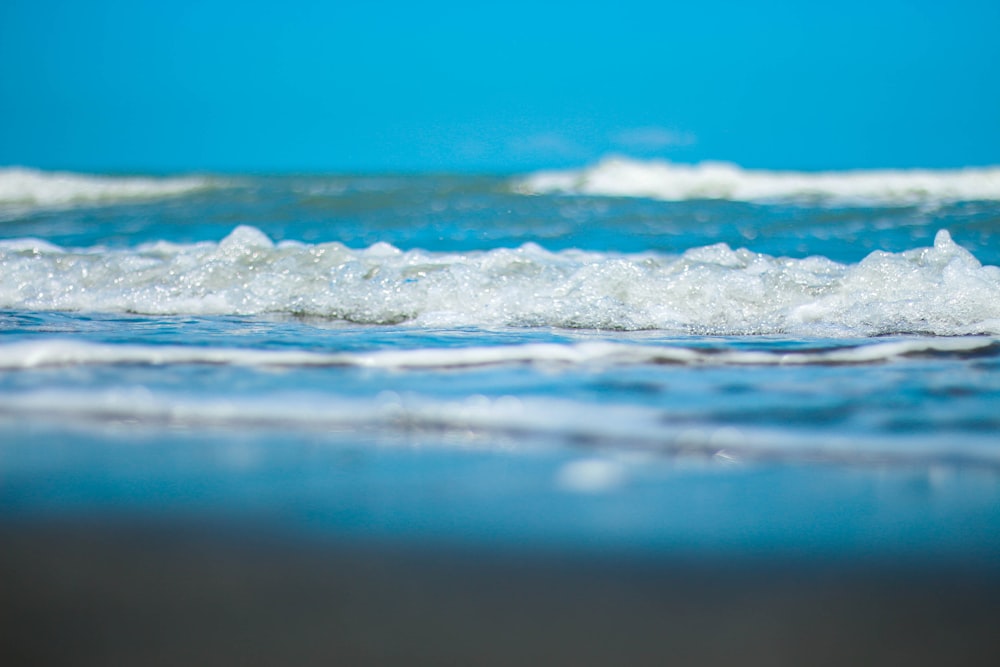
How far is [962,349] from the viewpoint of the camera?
206 centimetres

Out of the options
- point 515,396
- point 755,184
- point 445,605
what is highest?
point 755,184

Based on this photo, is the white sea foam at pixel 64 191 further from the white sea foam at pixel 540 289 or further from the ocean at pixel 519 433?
the ocean at pixel 519 433

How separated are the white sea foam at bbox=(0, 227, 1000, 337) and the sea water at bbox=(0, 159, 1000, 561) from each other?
11 mm

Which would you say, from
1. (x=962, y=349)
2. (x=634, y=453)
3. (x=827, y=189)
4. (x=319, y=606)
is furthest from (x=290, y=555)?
(x=827, y=189)

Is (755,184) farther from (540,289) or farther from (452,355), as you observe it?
(452,355)

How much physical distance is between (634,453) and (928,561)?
1.40ft

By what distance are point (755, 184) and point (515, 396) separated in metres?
8.32

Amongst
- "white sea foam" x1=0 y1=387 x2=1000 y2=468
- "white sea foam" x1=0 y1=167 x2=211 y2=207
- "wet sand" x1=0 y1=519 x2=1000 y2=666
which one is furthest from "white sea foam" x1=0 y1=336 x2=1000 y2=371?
"white sea foam" x1=0 y1=167 x2=211 y2=207

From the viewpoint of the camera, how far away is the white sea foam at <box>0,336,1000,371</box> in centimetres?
180

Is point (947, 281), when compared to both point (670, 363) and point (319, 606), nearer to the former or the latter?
point (670, 363)

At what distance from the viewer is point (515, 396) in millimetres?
1543

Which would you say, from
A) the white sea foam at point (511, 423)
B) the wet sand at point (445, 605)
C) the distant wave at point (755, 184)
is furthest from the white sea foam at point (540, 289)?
the distant wave at point (755, 184)

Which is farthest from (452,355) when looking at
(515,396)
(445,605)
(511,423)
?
(445,605)

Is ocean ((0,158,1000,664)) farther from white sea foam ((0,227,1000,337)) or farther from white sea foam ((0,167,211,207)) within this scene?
white sea foam ((0,167,211,207))
